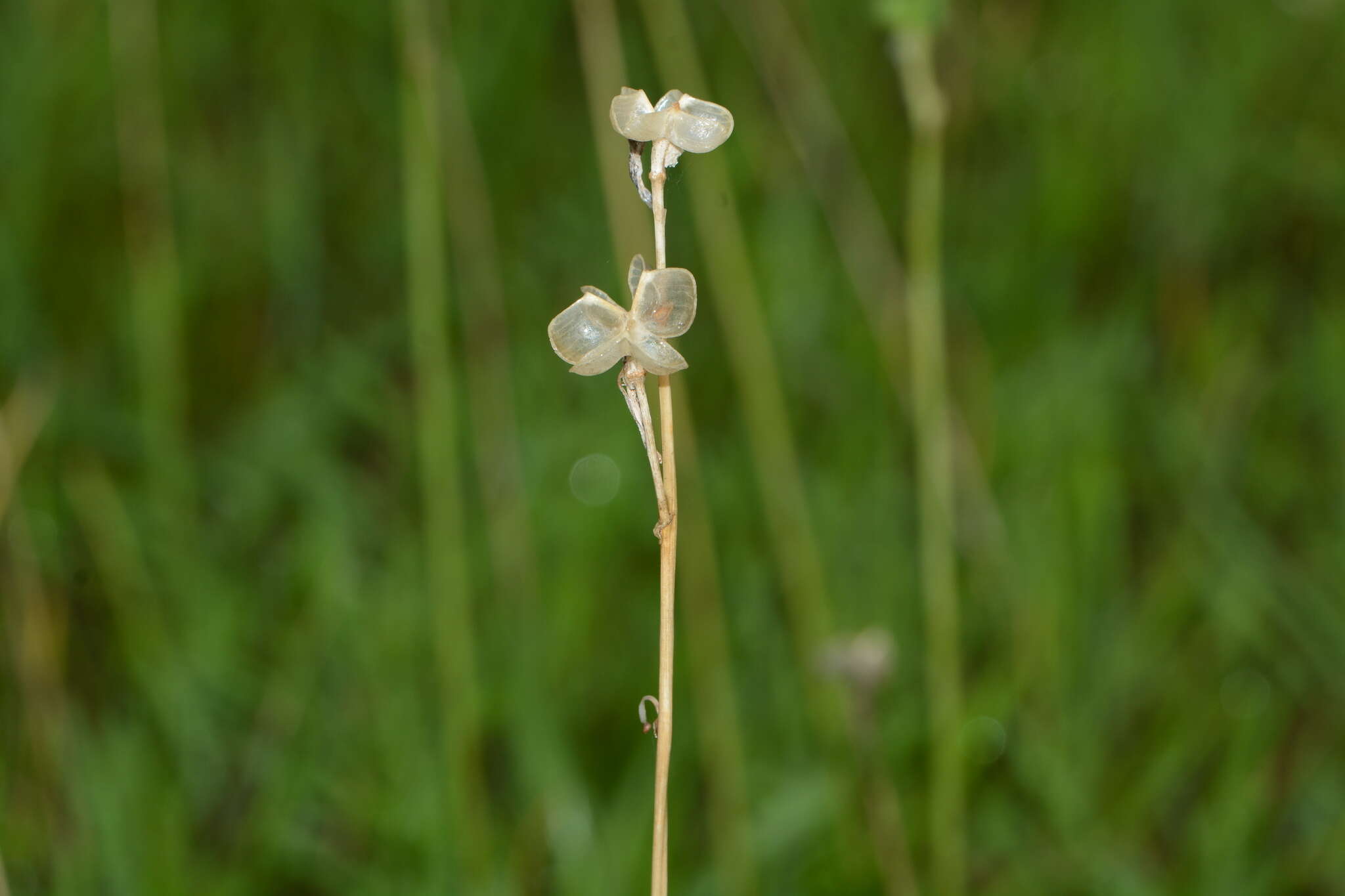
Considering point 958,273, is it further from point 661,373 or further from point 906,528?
point 661,373

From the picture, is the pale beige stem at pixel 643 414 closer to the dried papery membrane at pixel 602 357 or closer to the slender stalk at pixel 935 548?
the dried papery membrane at pixel 602 357

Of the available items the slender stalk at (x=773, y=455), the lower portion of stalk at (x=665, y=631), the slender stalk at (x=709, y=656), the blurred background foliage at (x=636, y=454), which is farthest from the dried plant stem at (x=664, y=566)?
the slender stalk at (x=773, y=455)

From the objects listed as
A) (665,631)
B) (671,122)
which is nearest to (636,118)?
(671,122)

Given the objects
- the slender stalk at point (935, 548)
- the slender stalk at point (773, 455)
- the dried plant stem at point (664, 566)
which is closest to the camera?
the dried plant stem at point (664, 566)

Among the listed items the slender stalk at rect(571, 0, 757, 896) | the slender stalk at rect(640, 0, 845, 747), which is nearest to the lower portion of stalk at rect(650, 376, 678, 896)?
the slender stalk at rect(571, 0, 757, 896)

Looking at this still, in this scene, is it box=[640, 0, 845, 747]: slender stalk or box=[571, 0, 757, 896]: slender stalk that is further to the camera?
box=[640, 0, 845, 747]: slender stalk

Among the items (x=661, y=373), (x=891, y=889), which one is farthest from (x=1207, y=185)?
(x=661, y=373)

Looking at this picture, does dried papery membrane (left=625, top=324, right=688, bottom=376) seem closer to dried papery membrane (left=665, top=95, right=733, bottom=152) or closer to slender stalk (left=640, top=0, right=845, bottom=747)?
dried papery membrane (left=665, top=95, right=733, bottom=152)
